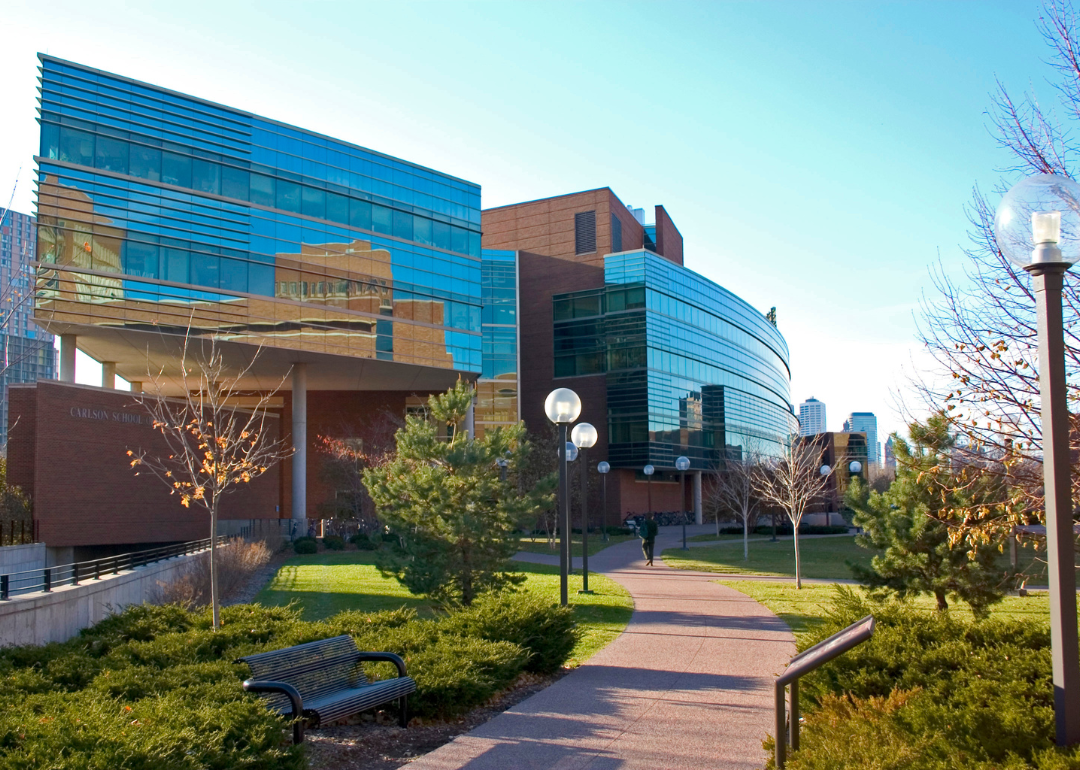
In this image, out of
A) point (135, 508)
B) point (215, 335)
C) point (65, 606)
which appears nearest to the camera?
point (65, 606)

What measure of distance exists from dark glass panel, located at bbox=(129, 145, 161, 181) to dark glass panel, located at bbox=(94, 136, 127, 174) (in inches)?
12.6

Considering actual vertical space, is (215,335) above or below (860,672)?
above

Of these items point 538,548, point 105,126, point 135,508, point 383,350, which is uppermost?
point 105,126

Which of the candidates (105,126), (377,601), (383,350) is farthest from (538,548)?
(105,126)

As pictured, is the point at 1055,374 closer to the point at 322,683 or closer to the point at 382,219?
the point at 322,683

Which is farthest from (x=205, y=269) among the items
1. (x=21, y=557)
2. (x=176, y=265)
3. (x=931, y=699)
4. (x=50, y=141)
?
(x=931, y=699)

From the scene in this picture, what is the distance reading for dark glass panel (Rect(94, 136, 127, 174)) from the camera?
33.5m

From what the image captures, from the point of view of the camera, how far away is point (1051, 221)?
14.8 feet

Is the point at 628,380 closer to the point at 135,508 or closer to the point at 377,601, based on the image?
the point at 135,508

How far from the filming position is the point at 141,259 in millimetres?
34281

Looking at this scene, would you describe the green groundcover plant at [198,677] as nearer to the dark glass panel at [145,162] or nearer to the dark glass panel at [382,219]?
the dark glass panel at [145,162]

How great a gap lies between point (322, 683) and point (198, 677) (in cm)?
119

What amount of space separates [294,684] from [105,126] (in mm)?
33016

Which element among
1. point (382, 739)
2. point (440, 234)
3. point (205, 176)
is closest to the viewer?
point (382, 739)
